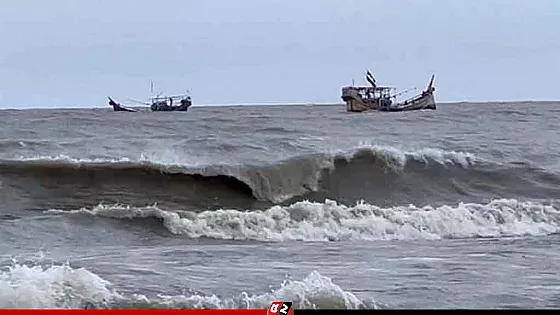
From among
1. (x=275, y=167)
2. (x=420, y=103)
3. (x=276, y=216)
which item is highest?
(x=420, y=103)

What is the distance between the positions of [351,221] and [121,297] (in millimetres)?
2605

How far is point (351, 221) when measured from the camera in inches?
199

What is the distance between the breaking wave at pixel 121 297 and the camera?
2518mm

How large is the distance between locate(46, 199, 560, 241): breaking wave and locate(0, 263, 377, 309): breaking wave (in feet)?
6.38

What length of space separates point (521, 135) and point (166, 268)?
22.4ft

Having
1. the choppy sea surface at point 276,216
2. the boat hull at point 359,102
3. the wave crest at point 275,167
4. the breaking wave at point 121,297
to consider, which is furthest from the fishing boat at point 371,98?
the breaking wave at point 121,297

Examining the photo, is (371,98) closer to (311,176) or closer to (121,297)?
(311,176)

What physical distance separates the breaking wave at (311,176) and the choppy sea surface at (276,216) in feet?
0.06

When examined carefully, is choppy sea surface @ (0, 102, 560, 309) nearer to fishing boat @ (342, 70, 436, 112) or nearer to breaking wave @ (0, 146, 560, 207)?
breaking wave @ (0, 146, 560, 207)

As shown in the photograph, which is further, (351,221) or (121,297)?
(351,221)

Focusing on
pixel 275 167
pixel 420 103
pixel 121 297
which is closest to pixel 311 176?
pixel 275 167

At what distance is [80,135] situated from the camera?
8.67 metres

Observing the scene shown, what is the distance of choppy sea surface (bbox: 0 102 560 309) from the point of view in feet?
9.04

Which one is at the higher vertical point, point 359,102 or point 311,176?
→ point 359,102
